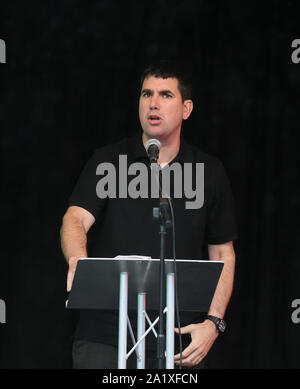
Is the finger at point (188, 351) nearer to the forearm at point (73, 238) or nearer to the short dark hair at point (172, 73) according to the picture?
Result: the forearm at point (73, 238)

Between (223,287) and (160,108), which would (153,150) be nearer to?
(160,108)

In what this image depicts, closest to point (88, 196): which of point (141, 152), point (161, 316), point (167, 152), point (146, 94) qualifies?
point (141, 152)

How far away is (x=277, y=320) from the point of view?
433 cm

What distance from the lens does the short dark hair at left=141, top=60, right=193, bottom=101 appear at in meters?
3.60

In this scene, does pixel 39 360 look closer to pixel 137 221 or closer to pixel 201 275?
pixel 137 221

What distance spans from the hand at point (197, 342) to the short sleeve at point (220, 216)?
1.74ft

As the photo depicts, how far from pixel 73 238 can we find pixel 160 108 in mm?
837

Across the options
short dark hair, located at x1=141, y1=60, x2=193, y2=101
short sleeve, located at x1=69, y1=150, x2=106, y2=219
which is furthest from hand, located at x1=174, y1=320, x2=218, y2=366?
short dark hair, located at x1=141, y1=60, x2=193, y2=101

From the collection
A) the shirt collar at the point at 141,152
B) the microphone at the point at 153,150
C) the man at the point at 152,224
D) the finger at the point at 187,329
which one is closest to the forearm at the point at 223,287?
the man at the point at 152,224

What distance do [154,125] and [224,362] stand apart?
1.72 metres

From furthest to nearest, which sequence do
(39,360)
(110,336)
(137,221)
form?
(39,360) → (137,221) → (110,336)

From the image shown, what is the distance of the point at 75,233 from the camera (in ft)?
10.7
